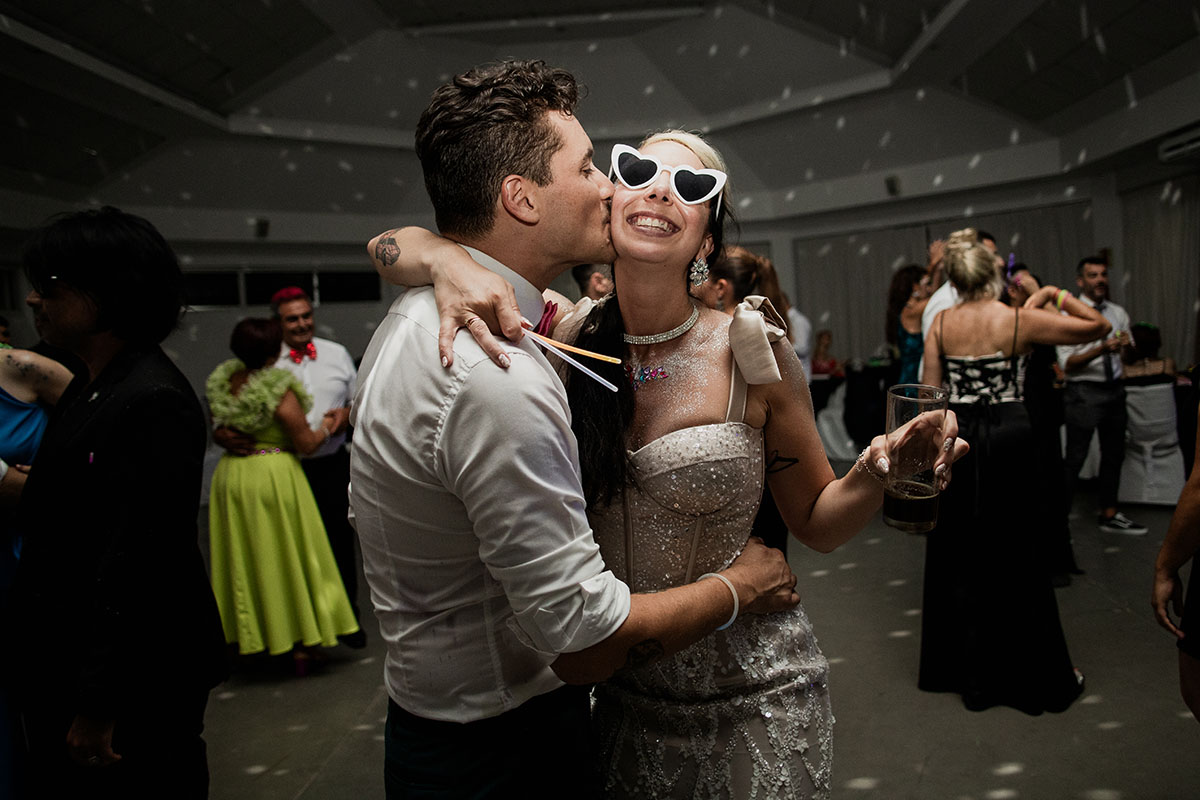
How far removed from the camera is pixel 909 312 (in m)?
5.19

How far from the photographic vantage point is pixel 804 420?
4.79ft

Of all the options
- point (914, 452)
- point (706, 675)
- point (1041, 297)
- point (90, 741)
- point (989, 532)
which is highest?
point (1041, 297)

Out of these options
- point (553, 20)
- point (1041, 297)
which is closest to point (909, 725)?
point (1041, 297)

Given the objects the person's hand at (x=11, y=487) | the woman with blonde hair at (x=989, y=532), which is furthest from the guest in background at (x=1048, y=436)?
the person's hand at (x=11, y=487)

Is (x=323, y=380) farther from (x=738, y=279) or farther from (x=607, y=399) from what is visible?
(x=607, y=399)

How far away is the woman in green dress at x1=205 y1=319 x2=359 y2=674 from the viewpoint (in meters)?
3.75

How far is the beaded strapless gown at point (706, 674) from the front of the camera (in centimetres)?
136

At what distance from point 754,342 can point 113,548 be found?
1.25 metres

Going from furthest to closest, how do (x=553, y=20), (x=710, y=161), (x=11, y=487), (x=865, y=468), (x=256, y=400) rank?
(x=553, y=20) < (x=256, y=400) < (x=11, y=487) < (x=710, y=161) < (x=865, y=468)

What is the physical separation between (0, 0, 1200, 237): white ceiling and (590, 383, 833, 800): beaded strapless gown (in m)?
6.77

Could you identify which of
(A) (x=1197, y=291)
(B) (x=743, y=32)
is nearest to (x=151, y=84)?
(B) (x=743, y=32)

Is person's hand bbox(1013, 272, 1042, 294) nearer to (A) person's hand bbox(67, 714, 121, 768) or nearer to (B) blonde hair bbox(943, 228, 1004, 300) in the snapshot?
(B) blonde hair bbox(943, 228, 1004, 300)

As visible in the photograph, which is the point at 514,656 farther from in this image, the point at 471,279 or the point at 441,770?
the point at 471,279

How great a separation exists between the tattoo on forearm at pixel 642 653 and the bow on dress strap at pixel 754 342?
1.61 feet
